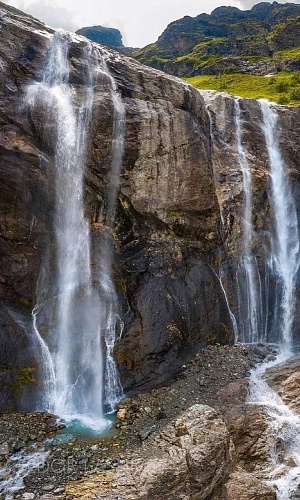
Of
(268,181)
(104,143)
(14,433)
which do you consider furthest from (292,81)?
(14,433)

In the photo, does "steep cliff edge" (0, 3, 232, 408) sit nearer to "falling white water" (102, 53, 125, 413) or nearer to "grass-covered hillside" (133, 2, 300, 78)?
"falling white water" (102, 53, 125, 413)

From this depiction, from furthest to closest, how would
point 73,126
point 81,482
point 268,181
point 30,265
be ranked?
point 268,181 → point 73,126 → point 30,265 → point 81,482

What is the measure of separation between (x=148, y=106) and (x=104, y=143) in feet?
14.2

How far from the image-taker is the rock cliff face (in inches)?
790

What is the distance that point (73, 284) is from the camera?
2136 cm

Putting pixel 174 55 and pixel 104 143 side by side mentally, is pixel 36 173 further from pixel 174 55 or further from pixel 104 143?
pixel 174 55

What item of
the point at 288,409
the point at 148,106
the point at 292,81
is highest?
the point at 292,81

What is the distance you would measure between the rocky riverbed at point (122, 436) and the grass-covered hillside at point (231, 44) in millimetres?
73660

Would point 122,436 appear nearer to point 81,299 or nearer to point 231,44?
point 81,299

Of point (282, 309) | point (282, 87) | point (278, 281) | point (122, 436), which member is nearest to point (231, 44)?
point (282, 87)

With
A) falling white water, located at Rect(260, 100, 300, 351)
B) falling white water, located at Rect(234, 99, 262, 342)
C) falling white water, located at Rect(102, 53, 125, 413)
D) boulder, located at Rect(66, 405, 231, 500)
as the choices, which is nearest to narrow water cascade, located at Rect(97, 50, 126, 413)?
falling white water, located at Rect(102, 53, 125, 413)

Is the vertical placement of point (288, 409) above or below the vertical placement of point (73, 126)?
below

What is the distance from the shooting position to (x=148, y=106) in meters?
25.1

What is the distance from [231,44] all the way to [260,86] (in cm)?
5683
